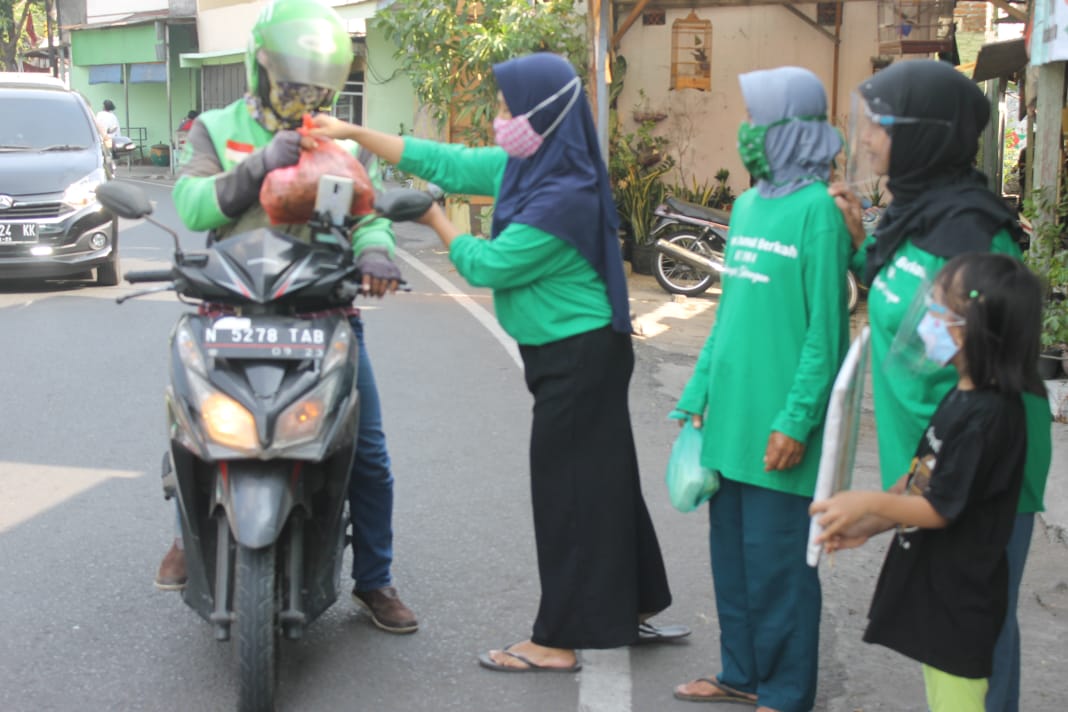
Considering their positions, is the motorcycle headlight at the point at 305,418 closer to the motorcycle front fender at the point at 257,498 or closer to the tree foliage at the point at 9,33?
the motorcycle front fender at the point at 257,498

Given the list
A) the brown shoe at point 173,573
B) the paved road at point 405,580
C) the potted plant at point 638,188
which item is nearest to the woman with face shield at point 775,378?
the paved road at point 405,580

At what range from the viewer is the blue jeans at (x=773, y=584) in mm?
3555

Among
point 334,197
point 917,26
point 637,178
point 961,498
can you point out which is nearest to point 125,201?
point 334,197

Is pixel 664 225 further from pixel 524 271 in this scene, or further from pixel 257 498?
pixel 257 498

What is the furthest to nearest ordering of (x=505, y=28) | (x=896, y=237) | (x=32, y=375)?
(x=505, y=28) → (x=32, y=375) → (x=896, y=237)

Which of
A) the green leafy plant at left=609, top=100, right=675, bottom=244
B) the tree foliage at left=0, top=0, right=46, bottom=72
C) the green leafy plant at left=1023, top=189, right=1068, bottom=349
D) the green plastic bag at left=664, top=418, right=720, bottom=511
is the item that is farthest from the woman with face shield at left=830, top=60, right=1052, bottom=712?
the tree foliage at left=0, top=0, right=46, bottom=72

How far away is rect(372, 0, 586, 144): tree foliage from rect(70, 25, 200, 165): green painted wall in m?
21.4

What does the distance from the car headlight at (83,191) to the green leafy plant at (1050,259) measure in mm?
7695

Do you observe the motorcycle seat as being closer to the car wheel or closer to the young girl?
the car wheel

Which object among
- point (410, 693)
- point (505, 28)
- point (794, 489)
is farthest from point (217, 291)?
point (505, 28)

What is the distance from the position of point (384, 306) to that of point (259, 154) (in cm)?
759

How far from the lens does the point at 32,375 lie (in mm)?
8211

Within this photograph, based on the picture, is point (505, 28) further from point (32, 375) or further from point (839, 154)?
point (839, 154)

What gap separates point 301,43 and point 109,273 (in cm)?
917
